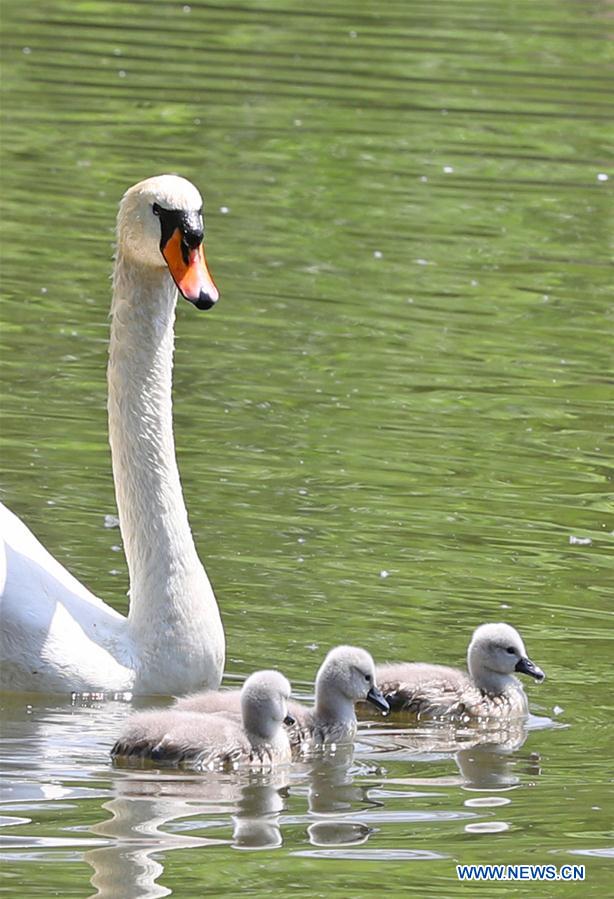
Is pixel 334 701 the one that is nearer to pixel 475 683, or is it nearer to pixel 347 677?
pixel 347 677

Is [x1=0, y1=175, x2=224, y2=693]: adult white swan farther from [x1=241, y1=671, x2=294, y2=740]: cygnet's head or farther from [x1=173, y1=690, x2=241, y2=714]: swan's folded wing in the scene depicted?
[x1=241, y1=671, x2=294, y2=740]: cygnet's head

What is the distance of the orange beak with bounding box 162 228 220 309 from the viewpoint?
8.23m

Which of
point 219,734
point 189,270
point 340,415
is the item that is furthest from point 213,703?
point 340,415

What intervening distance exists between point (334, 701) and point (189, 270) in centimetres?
160

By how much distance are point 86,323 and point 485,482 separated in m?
3.63

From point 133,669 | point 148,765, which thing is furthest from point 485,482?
point 148,765

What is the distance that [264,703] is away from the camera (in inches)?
305

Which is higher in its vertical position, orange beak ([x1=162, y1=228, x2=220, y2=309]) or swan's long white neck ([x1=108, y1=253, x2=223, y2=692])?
orange beak ([x1=162, y1=228, x2=220, y2=309])

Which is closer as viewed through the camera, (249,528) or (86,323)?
(249,528)

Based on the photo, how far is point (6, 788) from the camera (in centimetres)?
742

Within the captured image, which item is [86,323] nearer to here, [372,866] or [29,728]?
[29,728]

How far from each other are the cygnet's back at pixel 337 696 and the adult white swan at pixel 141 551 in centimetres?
62

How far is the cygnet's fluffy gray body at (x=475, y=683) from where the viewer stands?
27.7 feet

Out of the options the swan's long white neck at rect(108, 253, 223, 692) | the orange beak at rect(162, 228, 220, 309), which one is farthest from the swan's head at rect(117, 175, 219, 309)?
the swan's long white neck at rect(108, 253, 223, 692)
